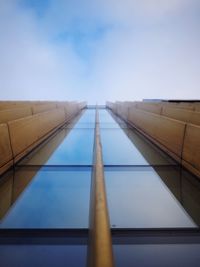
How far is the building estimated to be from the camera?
96 cm

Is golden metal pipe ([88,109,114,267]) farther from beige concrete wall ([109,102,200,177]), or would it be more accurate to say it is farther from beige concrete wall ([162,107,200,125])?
beige concrete wall ([162,107,200,125])

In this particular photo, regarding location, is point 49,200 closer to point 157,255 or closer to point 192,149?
point 157,255

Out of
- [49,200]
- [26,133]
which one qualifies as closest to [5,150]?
[26,133]

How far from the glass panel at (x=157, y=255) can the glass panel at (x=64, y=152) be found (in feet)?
3.98

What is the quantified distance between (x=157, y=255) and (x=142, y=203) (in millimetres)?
436

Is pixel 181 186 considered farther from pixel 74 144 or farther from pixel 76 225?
pixel 74 144

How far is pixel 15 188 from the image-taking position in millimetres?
1568

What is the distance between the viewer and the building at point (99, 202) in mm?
955

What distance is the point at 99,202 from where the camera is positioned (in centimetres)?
96

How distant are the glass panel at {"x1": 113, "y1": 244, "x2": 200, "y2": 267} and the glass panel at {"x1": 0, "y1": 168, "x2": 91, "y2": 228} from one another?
270 mm

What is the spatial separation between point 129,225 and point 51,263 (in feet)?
1.52

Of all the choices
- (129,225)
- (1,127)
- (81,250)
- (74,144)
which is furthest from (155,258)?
(74,144)

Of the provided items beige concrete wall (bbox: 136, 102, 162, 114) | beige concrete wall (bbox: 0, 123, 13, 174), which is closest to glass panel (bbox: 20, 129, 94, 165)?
beige concrete wall (bbox: 0, 123, 13, 174)

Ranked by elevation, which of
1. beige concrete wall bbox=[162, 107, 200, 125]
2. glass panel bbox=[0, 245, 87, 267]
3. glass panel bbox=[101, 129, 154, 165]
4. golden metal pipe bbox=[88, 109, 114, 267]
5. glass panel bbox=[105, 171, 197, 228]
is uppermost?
beige concrete wall bbox=[162, 107, 200, 125]
